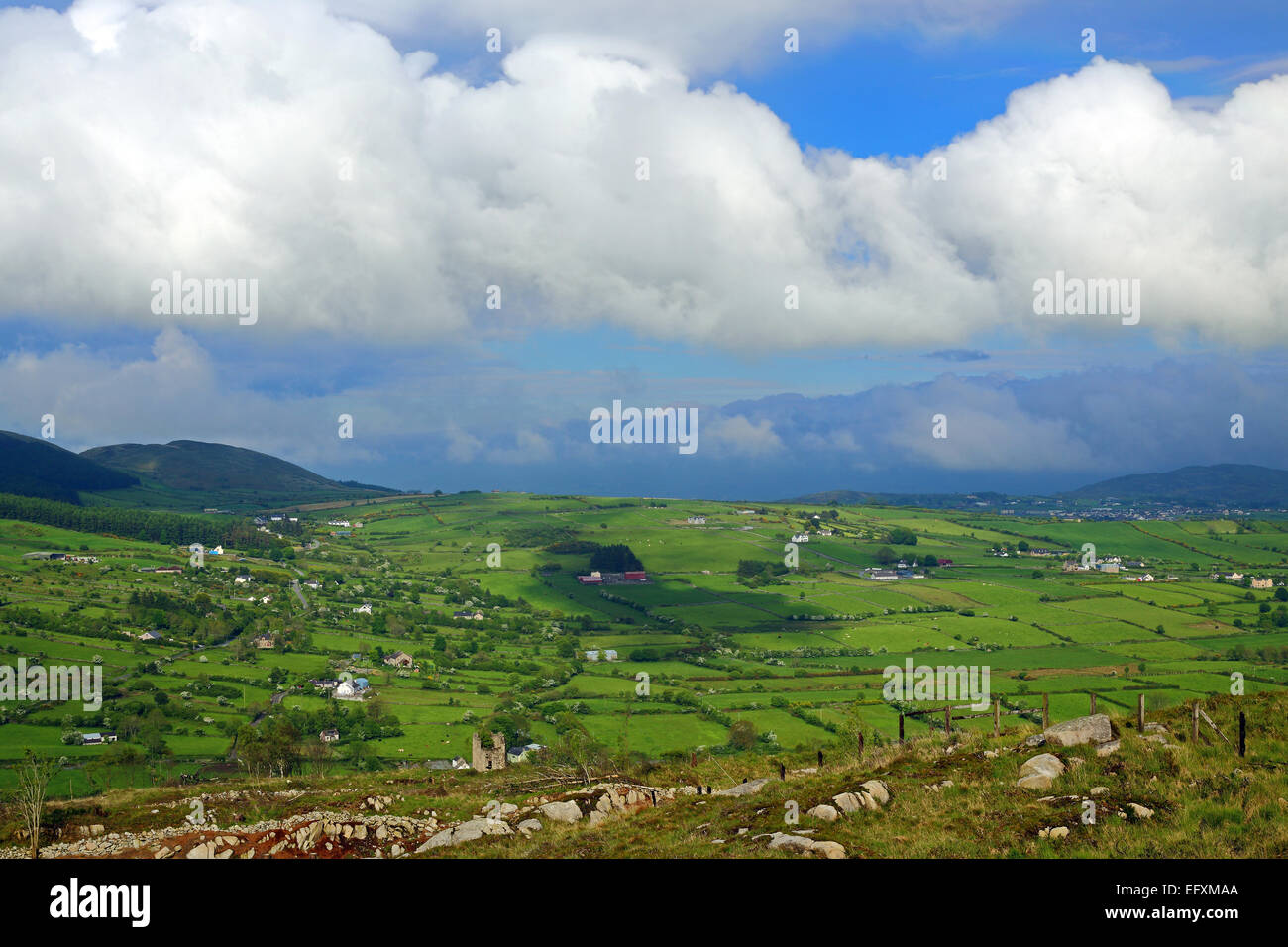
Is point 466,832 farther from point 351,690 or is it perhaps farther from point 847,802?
point 351,690

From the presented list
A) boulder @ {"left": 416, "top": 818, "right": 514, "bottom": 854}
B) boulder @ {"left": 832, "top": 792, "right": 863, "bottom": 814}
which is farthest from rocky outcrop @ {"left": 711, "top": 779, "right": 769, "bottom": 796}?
boulder @ {"left": 416, "top": 818, "right": 514, "bottom": 854}

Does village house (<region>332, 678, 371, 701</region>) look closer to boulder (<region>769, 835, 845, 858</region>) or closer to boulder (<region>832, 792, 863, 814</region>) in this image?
boulder (<region>832, 792, 863, 814</region>)

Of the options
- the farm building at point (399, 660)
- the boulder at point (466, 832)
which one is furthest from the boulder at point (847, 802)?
the farm building at point (399, 660)

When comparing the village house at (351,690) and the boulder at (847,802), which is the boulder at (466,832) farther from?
the village house at (351,690)

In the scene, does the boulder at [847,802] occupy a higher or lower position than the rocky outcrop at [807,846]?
lower
